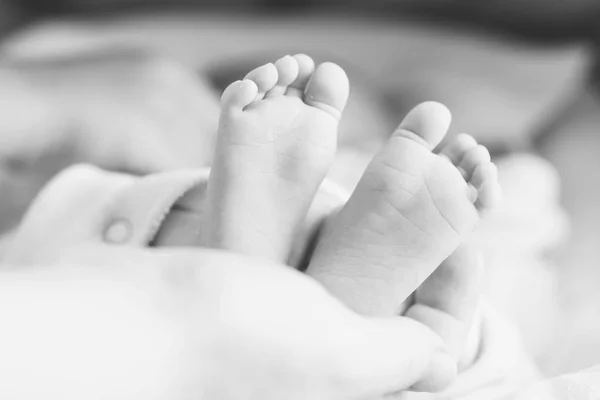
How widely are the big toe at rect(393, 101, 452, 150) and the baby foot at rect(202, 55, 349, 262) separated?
2.7 inches

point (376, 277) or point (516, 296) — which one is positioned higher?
point (376, 277)

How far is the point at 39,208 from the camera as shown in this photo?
728mm

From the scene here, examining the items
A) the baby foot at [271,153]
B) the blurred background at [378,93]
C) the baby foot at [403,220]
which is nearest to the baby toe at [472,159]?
the baby foot at [403,220]

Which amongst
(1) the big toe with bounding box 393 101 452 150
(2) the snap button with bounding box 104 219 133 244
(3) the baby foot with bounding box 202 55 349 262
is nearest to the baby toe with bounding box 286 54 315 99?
(3) the baby foot with bounding box 202 55 349 262

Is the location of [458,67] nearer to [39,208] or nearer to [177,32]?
[177,32]

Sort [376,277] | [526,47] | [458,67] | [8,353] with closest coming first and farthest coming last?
1. [8,353]
2. [376,277]
3. [458,67]
4. [526,47]

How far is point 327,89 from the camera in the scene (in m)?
0.59

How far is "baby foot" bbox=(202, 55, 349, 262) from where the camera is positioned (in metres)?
0.54

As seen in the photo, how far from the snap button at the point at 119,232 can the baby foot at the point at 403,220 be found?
0.20 metres

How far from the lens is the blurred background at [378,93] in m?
0.91

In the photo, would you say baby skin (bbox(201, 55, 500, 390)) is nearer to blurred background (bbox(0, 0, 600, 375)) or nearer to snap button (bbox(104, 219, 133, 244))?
snap button (bbox(104, 219, 133, 244))

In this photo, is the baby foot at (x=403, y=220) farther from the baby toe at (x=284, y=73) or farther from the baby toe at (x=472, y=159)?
the baby toe at (x=284, y=73)

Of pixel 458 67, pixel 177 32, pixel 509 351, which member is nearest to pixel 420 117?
pixel 509 351

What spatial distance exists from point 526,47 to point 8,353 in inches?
52.7
